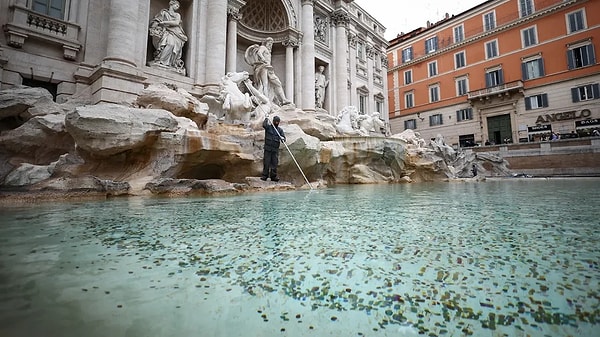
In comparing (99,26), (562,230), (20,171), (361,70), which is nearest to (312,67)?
(361,70)

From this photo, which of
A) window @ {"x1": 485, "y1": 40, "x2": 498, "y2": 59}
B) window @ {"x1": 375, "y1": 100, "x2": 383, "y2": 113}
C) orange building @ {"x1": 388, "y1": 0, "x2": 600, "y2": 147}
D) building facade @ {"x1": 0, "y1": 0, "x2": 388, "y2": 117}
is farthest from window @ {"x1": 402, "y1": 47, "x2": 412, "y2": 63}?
building facade @ {"x1": 0, "y1": 0, "x2": 388, "y2": 117}

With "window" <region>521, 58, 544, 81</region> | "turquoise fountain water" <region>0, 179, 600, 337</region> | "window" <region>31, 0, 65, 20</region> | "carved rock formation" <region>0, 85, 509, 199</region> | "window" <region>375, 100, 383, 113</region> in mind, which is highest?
"window" <region>521, 58, 544, 81</region>

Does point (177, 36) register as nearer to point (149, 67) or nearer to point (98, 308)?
point (149, 67)

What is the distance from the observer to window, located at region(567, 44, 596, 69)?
17.1m

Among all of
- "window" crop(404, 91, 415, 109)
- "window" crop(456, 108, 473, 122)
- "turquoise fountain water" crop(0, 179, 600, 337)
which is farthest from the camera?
"window" crop(404, 91, 415, 109)

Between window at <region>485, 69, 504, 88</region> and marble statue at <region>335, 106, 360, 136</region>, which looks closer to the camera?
marble statue at <region>335, 106, 360, 136</region>

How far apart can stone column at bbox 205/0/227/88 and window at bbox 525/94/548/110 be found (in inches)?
788

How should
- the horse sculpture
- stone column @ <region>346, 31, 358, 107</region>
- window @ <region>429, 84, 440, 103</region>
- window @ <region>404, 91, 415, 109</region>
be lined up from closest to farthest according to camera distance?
1. the horse sculpture
2. stone column @ <region>346, 31, 358, 107</region>
3. window @ <region>429, 84, 440, 103</region>
4. window @ <region>404, 91, 415, 109</region>

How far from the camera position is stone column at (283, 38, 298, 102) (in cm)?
1440

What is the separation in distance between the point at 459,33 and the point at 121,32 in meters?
24.3

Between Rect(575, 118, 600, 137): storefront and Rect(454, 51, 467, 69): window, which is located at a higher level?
Rect(454, 51, 467, 69): window

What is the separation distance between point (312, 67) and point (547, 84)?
619 inches

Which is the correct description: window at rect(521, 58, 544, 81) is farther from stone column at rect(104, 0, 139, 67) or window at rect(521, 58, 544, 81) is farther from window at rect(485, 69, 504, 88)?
stone column at rect(104, 0, 139, 67)

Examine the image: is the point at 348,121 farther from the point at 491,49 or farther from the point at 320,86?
the point at 491,49
